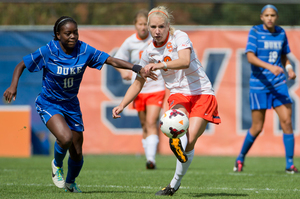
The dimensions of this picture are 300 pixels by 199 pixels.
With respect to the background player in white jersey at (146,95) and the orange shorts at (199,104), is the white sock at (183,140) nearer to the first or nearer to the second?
the orange shorts at (199,104)

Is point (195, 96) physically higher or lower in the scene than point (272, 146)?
higher

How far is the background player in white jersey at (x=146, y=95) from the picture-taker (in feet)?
25.1

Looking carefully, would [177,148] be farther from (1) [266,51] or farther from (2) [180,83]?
(1) [266,51]

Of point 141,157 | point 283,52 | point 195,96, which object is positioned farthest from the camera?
point 141,157

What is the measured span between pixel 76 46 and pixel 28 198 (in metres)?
1.77

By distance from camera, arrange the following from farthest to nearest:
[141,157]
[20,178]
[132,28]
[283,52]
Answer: [132,28]
[141,157]
[283,52]
[20,178]

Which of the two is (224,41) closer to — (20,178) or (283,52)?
(283,52)

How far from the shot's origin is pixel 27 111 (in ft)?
34.4

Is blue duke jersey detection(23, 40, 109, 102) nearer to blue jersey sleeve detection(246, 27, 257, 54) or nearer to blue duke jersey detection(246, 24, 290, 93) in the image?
blue jersey sleeve detection(246, 27, 257, 54)

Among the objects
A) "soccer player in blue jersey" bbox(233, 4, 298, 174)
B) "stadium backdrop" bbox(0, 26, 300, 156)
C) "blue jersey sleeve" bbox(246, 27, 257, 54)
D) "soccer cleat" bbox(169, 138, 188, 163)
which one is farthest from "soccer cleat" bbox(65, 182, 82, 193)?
"stadium backdrop" bbox(0, 26, 300, 156)

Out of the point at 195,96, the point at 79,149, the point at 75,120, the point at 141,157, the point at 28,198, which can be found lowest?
the point at 141,157

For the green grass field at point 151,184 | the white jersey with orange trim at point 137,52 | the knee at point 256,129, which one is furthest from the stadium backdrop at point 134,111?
the knee at point 256,129

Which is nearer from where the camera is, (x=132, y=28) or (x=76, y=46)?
(x=76, y=46)

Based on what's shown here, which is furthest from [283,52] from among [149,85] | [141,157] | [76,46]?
[141,157]
